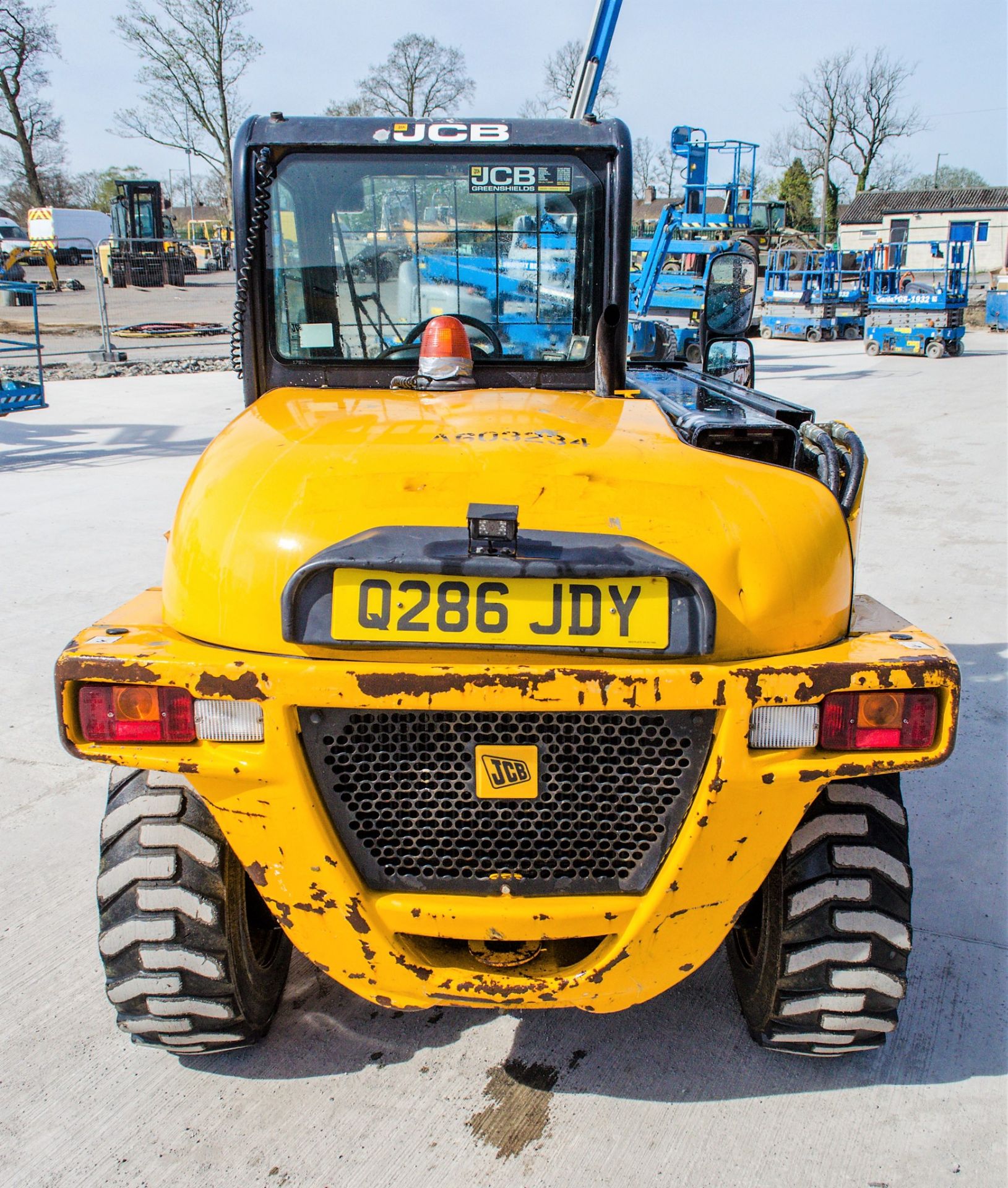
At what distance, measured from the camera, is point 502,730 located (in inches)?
81.9

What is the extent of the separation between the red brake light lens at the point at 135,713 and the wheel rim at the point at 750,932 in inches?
60.1

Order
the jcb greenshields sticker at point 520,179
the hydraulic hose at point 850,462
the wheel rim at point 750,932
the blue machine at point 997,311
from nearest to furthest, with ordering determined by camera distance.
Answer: the wheel rim at point 750,932, the hydraulic hose at point 850,462, the jcb greenshields sticker at point 520,179, the blue machine at point 997,311

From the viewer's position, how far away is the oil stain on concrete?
2.38m

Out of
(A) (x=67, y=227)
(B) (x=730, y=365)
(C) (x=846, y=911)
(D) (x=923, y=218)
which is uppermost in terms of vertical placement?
(D) (x=923, y=218)

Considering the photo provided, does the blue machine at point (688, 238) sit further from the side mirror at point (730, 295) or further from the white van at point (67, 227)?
the white van at point (67, 227)

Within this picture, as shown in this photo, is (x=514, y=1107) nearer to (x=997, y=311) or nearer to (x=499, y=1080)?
(x=499, y=1080)

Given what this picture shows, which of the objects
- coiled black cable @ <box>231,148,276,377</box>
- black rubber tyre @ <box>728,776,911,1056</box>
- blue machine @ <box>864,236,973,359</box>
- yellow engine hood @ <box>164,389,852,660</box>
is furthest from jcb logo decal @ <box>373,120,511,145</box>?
blue machine @ <box>864,236,973,359</box>

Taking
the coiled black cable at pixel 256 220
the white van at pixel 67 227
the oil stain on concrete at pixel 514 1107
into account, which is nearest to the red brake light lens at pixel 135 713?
the oil stain on concrete at pixel 514 1107

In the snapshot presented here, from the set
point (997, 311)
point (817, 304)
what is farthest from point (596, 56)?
point (997, 311)

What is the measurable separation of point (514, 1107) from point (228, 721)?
124 centimetres

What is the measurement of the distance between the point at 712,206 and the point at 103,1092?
2215cm

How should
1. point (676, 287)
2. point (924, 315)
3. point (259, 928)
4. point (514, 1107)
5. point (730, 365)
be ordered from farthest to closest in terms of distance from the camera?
1. point (924, 315)
2. point (676, 287)
3. point (730, 365)
4. point (259, 928)
5. point (514, 1107)

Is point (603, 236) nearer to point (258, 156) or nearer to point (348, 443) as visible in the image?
point (258, 156)

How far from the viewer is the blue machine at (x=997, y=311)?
92.6 feet
